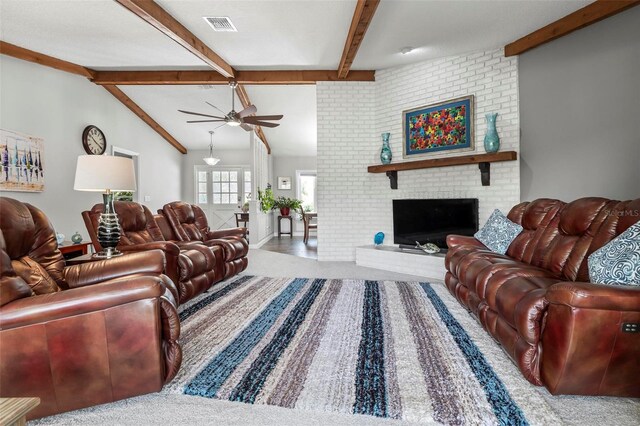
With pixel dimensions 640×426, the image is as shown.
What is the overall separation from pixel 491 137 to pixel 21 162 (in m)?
5.85

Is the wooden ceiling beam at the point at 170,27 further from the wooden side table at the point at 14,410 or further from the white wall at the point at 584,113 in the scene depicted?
the white wall at the point at 584,113

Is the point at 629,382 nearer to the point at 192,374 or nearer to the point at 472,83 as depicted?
the point at 192,374

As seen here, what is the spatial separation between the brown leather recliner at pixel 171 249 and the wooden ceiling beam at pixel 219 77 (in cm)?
286

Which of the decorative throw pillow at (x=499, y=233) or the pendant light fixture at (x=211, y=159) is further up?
the pendant light fixture at (x=211, y=159)

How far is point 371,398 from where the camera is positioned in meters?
1.55

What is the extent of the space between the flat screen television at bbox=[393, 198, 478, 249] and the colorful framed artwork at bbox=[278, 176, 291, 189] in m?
5.66

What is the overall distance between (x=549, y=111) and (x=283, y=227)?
7656mm

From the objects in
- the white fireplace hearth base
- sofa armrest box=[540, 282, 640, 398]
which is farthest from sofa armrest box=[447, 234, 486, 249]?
sofa armrest box=[540, 282, 640, 398]

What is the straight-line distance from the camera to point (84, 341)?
143 cm

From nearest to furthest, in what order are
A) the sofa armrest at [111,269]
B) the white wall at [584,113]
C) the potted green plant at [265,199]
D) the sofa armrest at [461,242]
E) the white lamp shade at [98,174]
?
the sofa armrest at [111,269]
the white lamp shade at [98,174]
the white wall at [584,113]
the sofa armrest at [461,242]
the potted green plant at [265,199]

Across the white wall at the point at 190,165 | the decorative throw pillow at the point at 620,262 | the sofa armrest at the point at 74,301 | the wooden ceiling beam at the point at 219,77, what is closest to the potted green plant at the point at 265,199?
the white wall at the point at 190,165

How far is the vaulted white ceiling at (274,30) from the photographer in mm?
3375

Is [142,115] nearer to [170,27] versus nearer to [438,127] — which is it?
[170,27]

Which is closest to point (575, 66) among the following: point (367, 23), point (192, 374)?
point (367, 23)
